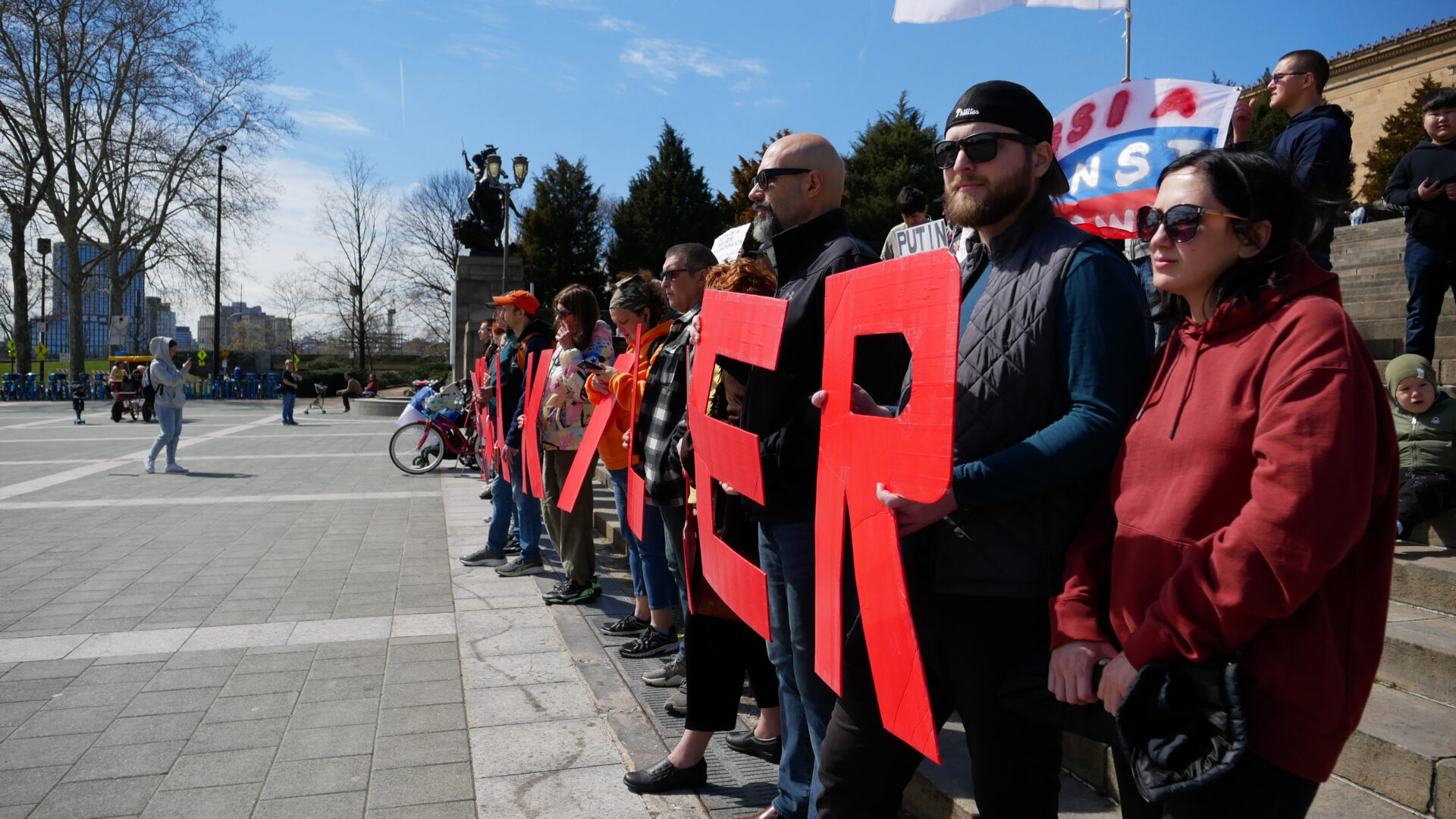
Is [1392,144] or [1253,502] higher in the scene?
[1392,144]

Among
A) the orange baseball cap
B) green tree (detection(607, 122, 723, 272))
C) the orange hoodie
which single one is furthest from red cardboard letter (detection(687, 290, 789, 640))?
green tree (detection(607, 122, 723, 272))

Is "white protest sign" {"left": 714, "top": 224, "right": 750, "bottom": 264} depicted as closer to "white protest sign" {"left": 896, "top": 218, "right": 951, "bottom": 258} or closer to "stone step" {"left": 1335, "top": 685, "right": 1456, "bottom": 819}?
"white protest sign" {"left": 896, "top": 218, "right": 951, "bottom": 258}

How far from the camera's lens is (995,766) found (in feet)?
5.89

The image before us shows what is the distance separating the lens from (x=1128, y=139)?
187 inches

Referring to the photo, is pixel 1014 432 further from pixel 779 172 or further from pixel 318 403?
pixel 318 403

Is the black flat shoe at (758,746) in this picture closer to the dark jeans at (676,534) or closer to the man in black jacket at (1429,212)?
the dark jeans at (676,534)

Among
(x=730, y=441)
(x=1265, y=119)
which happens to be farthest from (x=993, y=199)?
(x=1265, y=119)

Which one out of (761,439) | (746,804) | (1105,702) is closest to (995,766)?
(1105,702)

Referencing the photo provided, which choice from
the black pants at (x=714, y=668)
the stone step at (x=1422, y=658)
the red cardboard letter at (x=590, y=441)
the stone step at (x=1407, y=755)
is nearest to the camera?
the stone step at (x=1407, y=755)

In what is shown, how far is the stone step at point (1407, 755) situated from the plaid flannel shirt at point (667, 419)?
216 cm

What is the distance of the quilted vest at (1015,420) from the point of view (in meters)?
1.75

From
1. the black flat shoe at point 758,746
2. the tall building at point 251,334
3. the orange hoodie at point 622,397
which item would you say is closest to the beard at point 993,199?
the orange hoodie at point 622,397

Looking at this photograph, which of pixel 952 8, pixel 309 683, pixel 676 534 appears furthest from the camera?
pixel 952 8

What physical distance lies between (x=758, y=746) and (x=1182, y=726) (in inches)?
90.3
